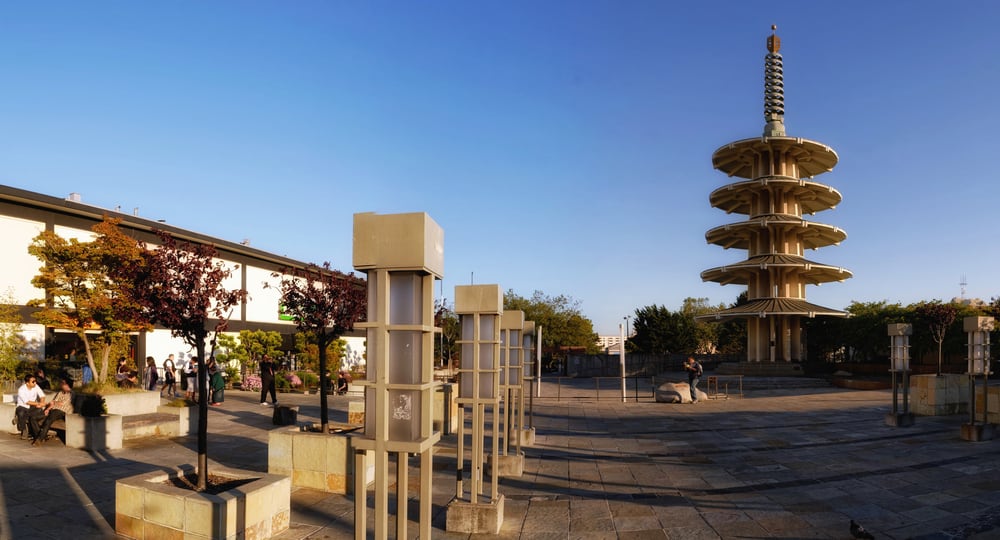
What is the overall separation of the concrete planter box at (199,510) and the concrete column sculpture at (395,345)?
9.11 ft

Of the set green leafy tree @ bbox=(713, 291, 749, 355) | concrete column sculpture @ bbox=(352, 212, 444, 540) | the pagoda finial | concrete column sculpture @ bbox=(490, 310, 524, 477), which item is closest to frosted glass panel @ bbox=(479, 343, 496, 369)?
concrete column sculpture @ bbox=(490, 310, 524, 477)

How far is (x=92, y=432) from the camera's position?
12.1 meters

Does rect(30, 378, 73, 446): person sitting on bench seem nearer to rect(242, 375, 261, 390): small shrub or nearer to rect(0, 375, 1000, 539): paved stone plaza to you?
rect(0, 375, 1000, 539): paved stone plaza

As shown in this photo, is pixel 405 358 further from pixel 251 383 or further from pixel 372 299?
pixel 251 383

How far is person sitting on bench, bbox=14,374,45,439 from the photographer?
12.6m

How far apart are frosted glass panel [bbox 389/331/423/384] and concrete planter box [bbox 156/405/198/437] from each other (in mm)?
12292

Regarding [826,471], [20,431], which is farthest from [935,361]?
[20,431]

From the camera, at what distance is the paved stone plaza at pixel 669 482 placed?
300 inches

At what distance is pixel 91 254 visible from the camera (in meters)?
19.8

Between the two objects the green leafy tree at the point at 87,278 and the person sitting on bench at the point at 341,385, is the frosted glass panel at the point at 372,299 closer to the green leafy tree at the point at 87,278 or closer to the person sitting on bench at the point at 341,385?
the green leafy tree at the point at 87,278

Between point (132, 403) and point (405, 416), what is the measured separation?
14454 mm

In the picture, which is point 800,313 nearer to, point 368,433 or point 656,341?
point 656,341

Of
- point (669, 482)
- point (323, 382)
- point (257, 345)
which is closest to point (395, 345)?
point (669, 482)

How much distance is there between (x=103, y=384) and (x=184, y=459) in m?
6.62
